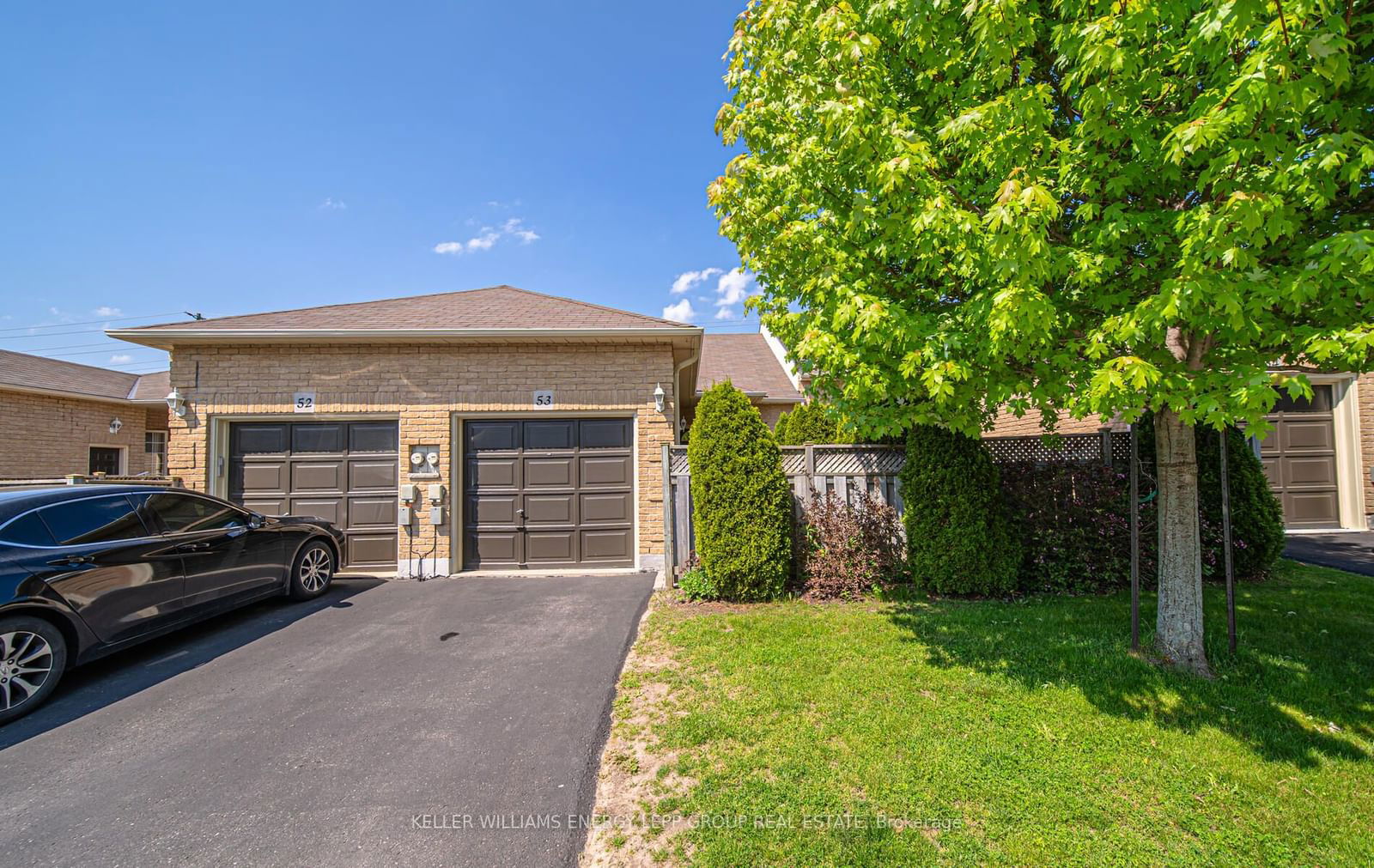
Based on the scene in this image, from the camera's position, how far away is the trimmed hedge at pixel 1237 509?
5840 mm

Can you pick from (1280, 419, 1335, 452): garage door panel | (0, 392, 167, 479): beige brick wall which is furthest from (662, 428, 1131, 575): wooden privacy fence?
(0, 392, 167, 479): beige brick wall

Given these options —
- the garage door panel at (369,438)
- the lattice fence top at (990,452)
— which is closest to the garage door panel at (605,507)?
the lattice fence top at (990,452)

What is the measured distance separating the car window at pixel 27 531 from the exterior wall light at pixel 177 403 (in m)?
4.19

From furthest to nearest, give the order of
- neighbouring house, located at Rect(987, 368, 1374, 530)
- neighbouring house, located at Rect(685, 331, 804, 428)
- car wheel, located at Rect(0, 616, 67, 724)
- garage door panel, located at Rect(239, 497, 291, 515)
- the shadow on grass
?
1. neighbouring house, located at Rect(685, 331, 804, 428)
2. neighbouring house, located at Rect(987, 368, 1374, 530)
3. garage door panel, located at Rect(239, 497, 291, 515)
4. car wheel, located at Rect(0, 616, 67, 724)
5. the shadow on grass

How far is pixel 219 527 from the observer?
512 centimetres

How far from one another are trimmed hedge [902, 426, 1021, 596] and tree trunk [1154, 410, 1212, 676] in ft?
5.27

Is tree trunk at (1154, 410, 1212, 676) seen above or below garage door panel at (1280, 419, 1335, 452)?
below

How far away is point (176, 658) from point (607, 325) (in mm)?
5621

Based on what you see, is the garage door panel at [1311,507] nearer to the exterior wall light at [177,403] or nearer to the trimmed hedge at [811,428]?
the trimmed hedge at [811,428]

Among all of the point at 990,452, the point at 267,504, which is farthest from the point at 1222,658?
the point at 267,504

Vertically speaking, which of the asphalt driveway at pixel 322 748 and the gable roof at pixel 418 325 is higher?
the gable roof at pixel 418 325

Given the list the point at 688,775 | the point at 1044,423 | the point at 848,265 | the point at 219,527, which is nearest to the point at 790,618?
the point at 688,775

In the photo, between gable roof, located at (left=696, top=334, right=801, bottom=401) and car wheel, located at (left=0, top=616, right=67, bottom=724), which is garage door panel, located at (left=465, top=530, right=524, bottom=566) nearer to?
car wheel, located at (left=0, top=616, right=67, bottom=724)

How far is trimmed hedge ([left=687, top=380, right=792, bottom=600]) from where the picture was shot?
18.7 feet
